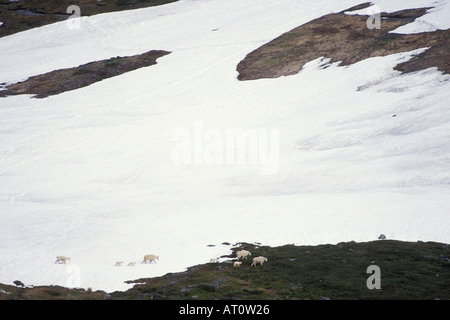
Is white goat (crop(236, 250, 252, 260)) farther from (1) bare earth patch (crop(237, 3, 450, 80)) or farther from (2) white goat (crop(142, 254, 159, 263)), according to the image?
(1) bare earth patch (crop(237, 3, 450, 80))

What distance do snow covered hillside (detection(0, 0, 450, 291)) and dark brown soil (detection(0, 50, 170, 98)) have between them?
2206 mm

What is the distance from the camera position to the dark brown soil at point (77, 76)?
63250mm

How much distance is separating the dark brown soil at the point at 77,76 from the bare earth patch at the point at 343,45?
17581mm

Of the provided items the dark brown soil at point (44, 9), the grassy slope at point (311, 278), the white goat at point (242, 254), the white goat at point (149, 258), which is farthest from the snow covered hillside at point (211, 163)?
the dark brown soil at point (44, 9)

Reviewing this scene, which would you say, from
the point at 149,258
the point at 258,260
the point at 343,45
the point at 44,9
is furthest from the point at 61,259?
the point at 44,9

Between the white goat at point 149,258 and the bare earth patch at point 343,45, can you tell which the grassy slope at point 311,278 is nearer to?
the white goat at point 149,258

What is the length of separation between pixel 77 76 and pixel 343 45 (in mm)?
37149

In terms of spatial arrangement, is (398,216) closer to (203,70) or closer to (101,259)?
(101,259)

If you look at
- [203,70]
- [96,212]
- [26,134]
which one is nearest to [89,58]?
[203,70]

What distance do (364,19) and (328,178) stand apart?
1672 inches

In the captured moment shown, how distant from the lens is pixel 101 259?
2180 cm

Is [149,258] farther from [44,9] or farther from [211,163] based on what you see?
[44,9]

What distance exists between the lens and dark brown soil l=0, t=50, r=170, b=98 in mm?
63250

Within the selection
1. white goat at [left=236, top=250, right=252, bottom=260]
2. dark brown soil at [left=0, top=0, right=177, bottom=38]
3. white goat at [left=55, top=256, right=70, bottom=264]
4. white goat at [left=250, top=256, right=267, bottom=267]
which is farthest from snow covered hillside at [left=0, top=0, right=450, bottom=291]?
dark brown soil at [left=0, top=0, right=177, bottom=38]
